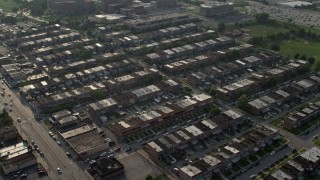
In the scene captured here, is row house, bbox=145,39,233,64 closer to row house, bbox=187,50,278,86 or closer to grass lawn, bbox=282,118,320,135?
row house, bbox=187,50,278,86

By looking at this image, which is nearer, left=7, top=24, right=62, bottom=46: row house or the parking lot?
left=7, top=24, right=62, bottom=46: row house

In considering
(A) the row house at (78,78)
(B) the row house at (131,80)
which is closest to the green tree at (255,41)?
(B) the row house at (131,80)

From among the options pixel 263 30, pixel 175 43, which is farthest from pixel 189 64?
pixel 263 30

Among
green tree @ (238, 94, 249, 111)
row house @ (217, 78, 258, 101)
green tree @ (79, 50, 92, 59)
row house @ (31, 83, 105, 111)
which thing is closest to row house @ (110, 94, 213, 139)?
row house @ (217, 78, 258, 101)

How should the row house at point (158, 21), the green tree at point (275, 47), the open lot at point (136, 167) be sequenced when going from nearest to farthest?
the open lot at point (136, 167) < the green tree at point (275, 47) < the row house at point (158, 21)

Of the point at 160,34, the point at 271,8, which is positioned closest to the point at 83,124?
the point at 160,34

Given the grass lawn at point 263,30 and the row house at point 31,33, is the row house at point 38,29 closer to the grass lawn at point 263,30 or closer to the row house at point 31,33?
the row house at point 31,33

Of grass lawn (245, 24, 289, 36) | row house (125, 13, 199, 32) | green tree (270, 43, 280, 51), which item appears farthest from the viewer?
row house (125, 13, 199, 32)
